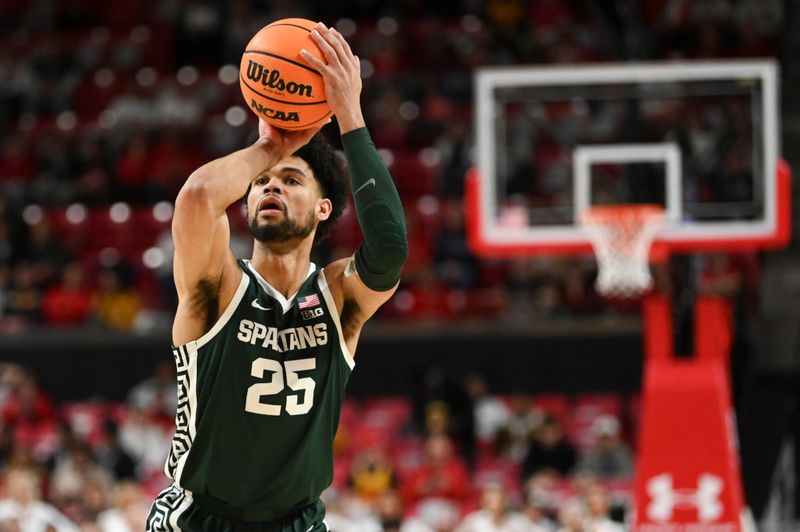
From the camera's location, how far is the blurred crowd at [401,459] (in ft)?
36.7

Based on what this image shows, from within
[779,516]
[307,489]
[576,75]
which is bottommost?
[779,516]

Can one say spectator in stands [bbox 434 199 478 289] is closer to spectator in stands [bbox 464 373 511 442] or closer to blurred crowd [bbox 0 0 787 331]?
blurred crowd [bbox 0 0 787 331]

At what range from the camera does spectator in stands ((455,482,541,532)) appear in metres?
10.9

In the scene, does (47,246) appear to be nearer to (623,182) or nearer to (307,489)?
(623,182)

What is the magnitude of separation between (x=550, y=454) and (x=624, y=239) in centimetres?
308

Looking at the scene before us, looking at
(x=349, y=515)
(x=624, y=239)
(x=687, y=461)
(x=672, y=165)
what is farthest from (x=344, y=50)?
(x=349, y=515)

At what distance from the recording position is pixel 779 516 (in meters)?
12.3

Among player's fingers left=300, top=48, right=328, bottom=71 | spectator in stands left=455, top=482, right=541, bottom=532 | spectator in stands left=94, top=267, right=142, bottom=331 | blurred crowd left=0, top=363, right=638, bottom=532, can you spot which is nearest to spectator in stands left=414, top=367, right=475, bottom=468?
blurred crowd left=0, top=363, right=638, bottom=532

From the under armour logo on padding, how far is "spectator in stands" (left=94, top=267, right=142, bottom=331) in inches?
284

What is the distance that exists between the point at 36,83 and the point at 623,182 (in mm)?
10051

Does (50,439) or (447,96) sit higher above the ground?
(447,96)

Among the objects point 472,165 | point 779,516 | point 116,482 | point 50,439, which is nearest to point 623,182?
point 779,516

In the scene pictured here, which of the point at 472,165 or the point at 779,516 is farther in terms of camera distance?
the point at 472,165

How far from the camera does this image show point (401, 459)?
43.9 ft
